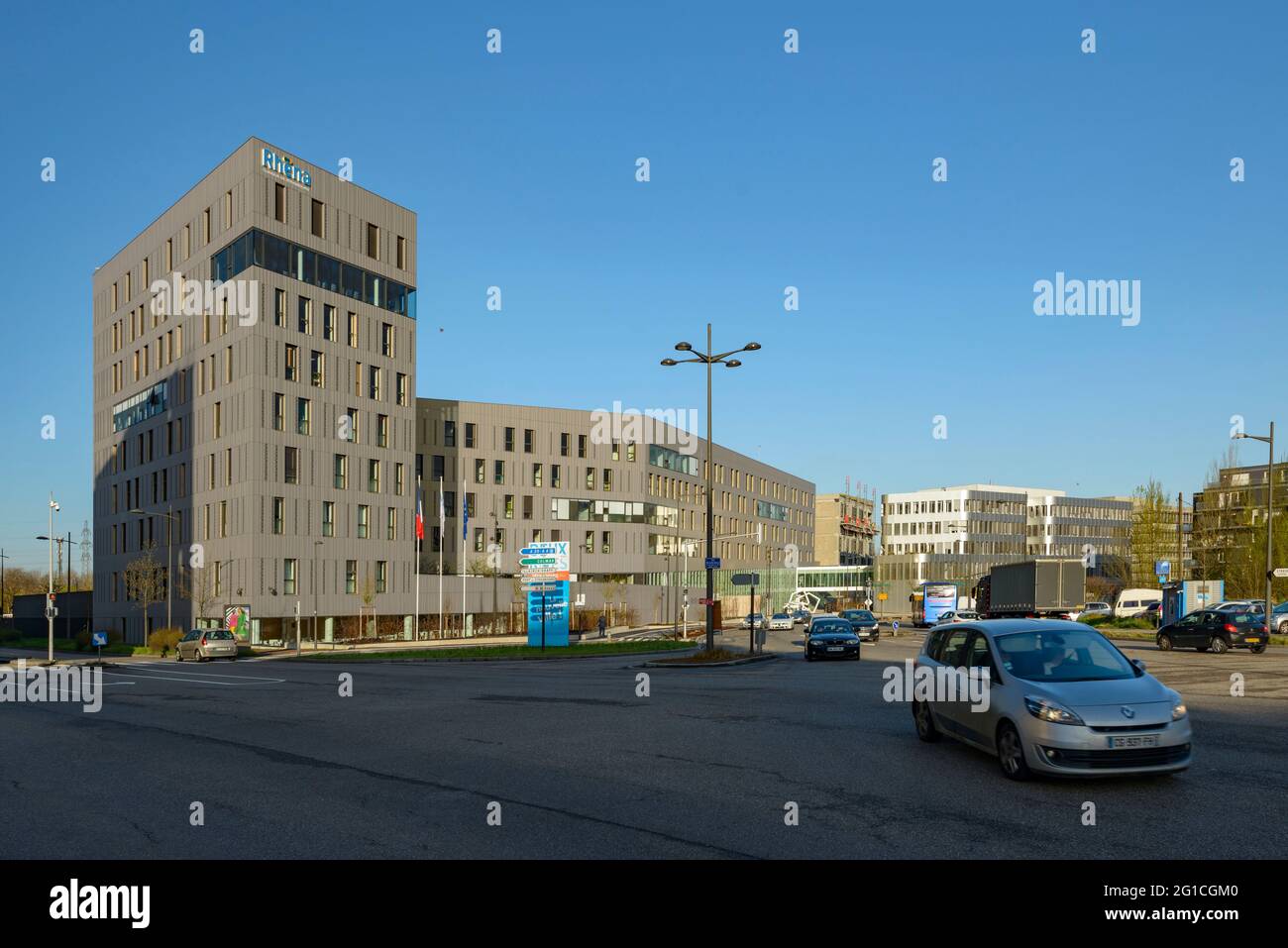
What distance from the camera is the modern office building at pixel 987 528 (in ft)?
502

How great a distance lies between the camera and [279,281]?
214ft

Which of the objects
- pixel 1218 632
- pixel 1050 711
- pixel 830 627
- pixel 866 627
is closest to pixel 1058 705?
pixel 1050 711

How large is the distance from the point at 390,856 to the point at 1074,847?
4.91m

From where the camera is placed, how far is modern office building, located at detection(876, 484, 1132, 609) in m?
153

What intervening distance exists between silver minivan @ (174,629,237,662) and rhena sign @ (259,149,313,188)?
3181 cm

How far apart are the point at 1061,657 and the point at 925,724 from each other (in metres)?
2.61

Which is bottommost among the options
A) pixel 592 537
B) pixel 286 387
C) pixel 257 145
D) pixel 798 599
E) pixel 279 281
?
pixel 798 599

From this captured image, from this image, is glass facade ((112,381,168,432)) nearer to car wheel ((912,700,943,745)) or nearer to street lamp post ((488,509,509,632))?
street lamp post ((488,509,509,632))

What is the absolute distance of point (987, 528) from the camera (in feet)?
524

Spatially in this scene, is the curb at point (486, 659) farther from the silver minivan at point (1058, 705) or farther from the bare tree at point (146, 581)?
the bare tree at point (146, 581)

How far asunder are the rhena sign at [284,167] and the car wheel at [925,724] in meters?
62.0

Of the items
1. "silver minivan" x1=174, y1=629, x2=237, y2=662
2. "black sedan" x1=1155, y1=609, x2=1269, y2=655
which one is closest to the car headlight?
"black sedan" x1=1155, y1=609, x2=1269, y2=655
